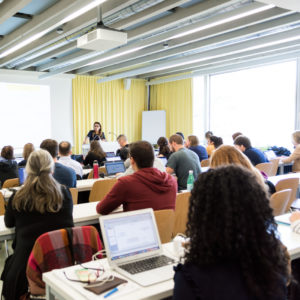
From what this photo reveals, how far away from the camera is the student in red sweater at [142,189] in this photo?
271cm

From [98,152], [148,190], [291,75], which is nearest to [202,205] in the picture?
[148,190]

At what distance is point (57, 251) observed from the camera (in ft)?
7.06

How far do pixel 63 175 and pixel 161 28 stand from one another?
329 centimetres

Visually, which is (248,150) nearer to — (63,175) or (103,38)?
(103,38)

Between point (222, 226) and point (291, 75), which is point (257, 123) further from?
point (222, 226)

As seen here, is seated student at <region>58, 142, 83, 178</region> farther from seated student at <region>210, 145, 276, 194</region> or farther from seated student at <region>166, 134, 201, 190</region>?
seated student at <region>210, 145, 276, 194</region>

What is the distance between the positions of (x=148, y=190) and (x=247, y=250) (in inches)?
63.1

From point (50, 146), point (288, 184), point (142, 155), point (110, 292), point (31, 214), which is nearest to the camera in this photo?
point (110, 292)

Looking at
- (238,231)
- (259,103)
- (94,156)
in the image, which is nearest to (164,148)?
(94,156)

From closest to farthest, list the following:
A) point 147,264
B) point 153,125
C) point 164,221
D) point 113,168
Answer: point 147,264
point 164,221
point 113,168
point 153,125

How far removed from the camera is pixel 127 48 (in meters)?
7.41

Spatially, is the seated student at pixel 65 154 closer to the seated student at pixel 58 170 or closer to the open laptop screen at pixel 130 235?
the seated student at pixel 58 170

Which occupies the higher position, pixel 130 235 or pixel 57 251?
pixel 130 235

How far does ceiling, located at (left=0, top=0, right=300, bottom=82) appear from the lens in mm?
5195
